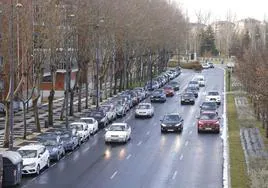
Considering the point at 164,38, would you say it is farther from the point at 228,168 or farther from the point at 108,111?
the point at 228,168

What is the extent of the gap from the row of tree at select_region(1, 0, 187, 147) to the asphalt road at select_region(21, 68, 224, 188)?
6.84 m

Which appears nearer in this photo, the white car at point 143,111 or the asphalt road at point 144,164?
the asphalt road at point 144,164

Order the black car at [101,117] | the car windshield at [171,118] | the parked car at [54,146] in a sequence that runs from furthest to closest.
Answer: the black car at [101,117], the car windshield at [171,118], the parked car at [54,146]

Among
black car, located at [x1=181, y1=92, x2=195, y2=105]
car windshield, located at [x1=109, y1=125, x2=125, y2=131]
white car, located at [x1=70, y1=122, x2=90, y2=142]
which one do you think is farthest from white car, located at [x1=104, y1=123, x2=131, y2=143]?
black car, located at [x1=181, y1=92, x2=195, y2=105]

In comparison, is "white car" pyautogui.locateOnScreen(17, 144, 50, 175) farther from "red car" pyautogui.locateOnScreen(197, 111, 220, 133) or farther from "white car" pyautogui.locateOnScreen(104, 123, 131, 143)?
"red car" pyautogui.locateOnScreen(197, 111, 220, 133)

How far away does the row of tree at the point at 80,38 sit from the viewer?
41.4 meters

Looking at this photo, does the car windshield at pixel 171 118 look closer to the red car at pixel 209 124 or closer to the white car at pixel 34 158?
the red car at pixel 209 124

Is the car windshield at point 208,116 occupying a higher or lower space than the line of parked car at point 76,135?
higher

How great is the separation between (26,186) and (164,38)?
83810mm

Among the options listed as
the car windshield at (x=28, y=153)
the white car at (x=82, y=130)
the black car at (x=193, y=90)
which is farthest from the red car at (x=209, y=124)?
the black car at (x=193, y=90)

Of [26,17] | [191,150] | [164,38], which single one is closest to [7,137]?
[26,17]

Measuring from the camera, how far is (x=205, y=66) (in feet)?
502

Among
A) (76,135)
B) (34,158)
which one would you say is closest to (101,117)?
(76,135)

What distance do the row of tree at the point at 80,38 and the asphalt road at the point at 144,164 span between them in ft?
22.4
